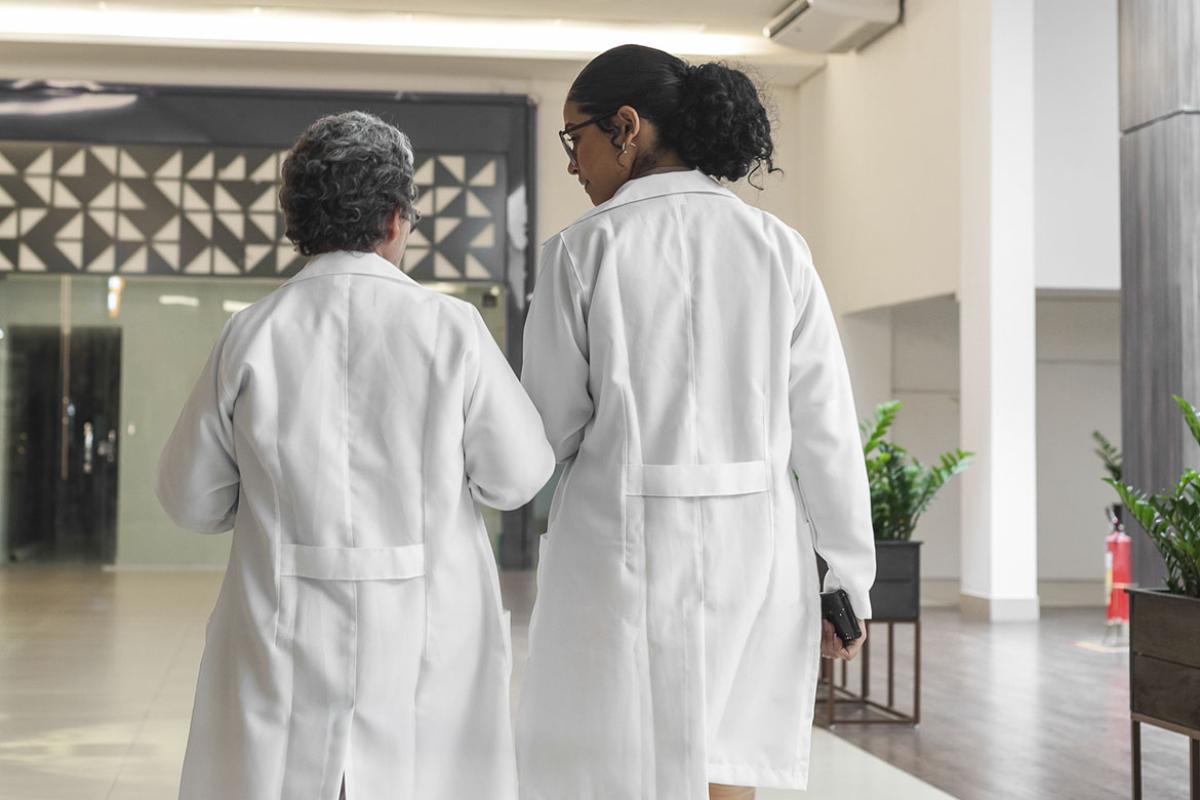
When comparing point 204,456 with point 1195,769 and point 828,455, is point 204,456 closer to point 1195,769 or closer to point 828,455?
point 828,455

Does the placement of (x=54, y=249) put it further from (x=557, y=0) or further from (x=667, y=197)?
(x=667, y=197)

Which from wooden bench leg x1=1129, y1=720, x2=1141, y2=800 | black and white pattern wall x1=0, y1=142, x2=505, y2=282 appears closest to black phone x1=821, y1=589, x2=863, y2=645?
wooden bench leg x1=1129, y1=720, x2=1141, y2=800

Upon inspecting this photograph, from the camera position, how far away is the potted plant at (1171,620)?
3402mm

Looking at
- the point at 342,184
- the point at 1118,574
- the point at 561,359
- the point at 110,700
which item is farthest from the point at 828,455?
the point at 1118,574

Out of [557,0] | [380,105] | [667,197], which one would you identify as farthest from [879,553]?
[380,105]

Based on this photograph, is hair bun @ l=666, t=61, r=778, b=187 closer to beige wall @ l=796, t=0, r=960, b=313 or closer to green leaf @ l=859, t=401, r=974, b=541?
green leaf @ l=859, t=401, r=974, b=541

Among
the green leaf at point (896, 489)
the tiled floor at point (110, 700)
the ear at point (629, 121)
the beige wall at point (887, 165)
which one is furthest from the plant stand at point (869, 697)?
the beige wall at point (887, 165)

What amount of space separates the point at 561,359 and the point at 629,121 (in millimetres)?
368

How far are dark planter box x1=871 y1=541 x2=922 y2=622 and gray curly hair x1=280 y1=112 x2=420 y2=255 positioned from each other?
3.78 meters

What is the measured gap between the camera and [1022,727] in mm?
5453

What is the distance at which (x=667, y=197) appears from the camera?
206cm

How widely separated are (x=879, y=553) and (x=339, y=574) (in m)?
3.80

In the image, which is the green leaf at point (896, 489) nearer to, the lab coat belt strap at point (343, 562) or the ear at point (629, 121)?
the ear at point (629, 121)

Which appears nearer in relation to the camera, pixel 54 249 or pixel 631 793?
pixel 631 793
